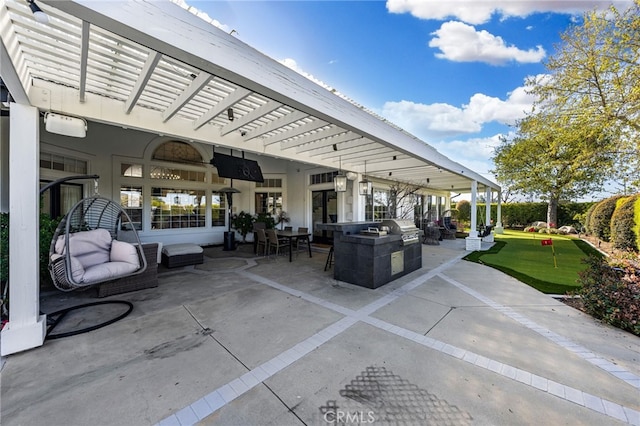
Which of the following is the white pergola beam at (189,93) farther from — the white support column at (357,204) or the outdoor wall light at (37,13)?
the white support column at (357,204)

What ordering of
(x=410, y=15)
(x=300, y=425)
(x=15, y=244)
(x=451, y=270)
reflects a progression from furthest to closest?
(x=451, y=270) → (x=410, y=15) → (x=15, y=244) → (x=300, y=425)

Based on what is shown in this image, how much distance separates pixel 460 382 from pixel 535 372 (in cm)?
77

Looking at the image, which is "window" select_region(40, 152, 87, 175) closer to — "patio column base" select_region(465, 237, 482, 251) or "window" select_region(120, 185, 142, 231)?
"window" select_region(120, 185, 142, 231)

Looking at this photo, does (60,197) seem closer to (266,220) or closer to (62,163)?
(62,163)

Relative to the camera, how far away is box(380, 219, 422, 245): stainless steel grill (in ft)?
17.3

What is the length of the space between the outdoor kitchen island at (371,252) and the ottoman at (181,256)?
3.67 metres

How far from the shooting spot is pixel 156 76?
9.77ft

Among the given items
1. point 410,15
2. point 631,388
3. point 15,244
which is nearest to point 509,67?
point 410,15

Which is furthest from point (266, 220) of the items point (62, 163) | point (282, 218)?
point (62, 163)

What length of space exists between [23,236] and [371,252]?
A: 4519 mm

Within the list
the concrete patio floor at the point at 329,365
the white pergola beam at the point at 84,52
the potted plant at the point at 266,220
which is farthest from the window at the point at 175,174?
the white pergola beam at the point at 84,52

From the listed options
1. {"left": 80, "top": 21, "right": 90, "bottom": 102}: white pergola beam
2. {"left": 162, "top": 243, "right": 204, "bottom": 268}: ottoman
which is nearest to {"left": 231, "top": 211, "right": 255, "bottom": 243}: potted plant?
{"left": 162, "top": 243, "right": 204, "bottom": 268}: ottoman

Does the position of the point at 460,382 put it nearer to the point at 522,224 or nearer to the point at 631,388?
the point at 631,388

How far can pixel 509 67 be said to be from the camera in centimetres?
916
